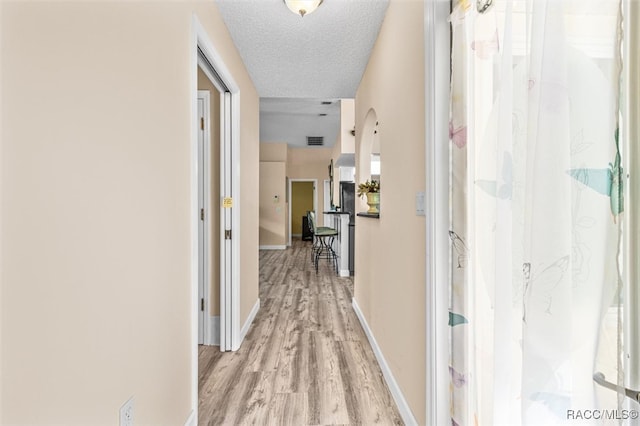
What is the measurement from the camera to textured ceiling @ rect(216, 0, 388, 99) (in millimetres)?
1955

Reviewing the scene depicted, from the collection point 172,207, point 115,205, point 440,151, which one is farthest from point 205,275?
point 440,151

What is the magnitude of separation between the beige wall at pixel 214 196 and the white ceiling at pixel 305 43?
0.41 m

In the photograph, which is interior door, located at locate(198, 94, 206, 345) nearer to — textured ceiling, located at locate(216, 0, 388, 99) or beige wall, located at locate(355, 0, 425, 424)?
textured ceiling, located at locate(216, 0, 388, 99)

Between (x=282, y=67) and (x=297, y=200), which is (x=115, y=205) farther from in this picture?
(x=297, y=200)

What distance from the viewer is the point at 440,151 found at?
1198mm

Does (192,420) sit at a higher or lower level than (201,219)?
lower

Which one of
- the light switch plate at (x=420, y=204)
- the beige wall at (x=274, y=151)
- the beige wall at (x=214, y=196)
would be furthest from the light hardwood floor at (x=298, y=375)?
the beige wall at (x=274, y=151)

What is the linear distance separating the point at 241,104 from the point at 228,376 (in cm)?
203

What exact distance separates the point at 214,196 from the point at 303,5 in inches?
58.8

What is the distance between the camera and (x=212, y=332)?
2.55 m

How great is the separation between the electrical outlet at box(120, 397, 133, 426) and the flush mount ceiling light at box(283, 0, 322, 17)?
2.02m
